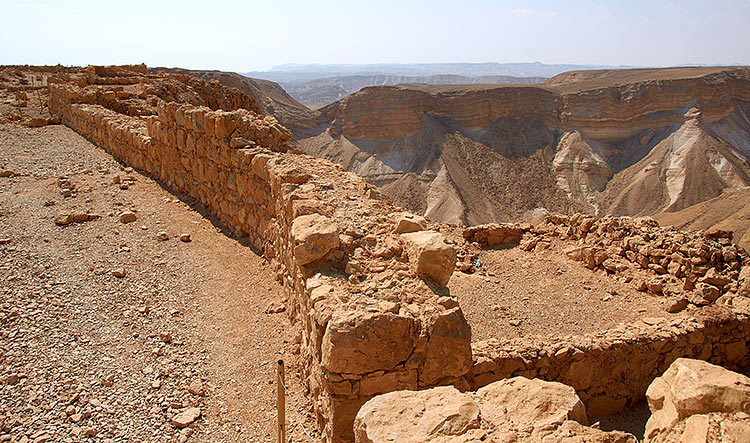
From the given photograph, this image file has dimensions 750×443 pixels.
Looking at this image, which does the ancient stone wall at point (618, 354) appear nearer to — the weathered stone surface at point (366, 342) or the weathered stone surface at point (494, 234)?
the weathered stone surface at point (366, 342)

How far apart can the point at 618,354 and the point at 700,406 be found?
13.8 feet

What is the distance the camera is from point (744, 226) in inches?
968

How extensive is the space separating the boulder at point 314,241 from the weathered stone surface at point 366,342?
0.84m

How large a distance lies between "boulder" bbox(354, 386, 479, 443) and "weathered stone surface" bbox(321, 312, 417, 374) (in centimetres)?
63

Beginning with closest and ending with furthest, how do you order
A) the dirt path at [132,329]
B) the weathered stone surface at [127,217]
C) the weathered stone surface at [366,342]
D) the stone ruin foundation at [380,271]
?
the weathered stone surface at [366,342] < the stone ruin foundation at [380,271] < the dirt path at [132,329] < the weathered stone surface at [127,217]

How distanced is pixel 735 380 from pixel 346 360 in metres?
2.12

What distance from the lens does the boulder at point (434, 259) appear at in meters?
3.93

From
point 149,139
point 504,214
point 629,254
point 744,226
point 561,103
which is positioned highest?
point 561,103

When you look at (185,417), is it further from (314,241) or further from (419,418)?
(419,418)

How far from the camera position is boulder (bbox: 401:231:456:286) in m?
3.93

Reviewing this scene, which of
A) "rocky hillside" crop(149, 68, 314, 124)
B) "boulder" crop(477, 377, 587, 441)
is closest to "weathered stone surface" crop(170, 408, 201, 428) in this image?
"boulder" crop(477, 377, 587, 441)

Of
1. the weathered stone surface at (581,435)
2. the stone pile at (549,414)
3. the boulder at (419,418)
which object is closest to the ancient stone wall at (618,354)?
the stone pile at (549,414)

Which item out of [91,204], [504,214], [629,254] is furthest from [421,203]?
[91,204]

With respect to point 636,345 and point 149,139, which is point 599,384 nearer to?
point 636,345
